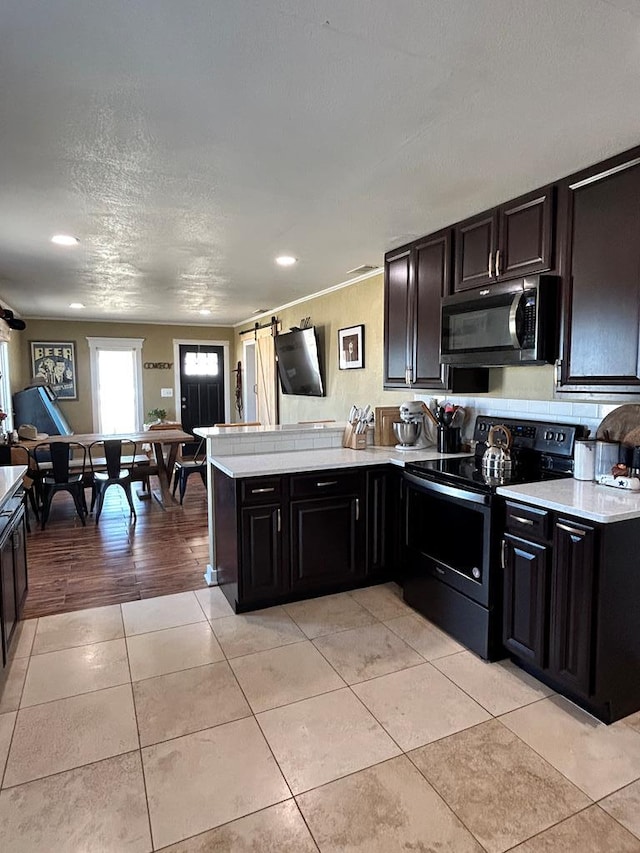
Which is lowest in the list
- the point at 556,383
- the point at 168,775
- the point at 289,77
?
the point at 168,775

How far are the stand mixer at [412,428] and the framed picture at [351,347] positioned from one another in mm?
1438

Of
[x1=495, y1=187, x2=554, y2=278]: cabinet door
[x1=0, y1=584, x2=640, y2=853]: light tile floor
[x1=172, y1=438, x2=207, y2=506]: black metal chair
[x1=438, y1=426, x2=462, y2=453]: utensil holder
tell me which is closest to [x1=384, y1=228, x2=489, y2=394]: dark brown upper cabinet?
[x1=438, y1=426, x2=462, y2=453]: utensil holder

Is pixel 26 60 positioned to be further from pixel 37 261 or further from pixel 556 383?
pixel 37 261

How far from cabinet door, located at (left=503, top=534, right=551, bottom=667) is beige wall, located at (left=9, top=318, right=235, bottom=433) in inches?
265

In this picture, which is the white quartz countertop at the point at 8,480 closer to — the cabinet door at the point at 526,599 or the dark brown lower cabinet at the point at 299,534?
the dark brown lower cabinet at the point at 299,534

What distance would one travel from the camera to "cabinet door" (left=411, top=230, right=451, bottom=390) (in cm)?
318

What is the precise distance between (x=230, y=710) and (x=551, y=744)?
1286 millimetres

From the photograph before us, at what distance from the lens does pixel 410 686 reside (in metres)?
2.32

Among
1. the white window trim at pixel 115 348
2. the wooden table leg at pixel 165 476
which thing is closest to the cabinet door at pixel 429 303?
the wooden table leg at pixel 165 476

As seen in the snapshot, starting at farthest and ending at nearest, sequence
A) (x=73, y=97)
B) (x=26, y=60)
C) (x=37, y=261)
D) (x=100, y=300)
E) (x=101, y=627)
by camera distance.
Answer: (x=100, y=300), (x=37, y=261), (x=101, y=627), (x=73, y=97), (x=26, y=60)

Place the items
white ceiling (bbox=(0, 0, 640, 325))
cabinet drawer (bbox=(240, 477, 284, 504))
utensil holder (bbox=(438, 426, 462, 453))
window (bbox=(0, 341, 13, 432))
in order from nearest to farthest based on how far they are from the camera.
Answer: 1. white ceiling (bbox=(0, 0, 640, 325))
2. cabinet drawer (bbox=(240, 477, 284, 504))
3. utensil holder (bbox=(438, 426, 462, 453))
4. window (bbox=(0, 341, 13, 432))

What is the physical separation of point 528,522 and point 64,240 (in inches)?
132

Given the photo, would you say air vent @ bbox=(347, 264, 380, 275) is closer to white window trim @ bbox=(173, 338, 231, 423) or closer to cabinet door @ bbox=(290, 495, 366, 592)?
cabinet door @ bbox=(290, 495, 366, 592)

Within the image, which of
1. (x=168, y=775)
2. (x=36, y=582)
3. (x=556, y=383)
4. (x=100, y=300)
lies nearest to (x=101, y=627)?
(x=36, y=582)
